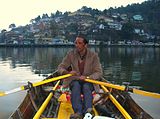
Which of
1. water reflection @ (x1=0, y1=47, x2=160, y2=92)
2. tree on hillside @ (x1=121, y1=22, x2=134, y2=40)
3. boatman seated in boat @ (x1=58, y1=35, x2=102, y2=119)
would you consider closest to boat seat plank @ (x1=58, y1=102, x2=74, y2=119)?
boatman seated in boat @ (x1=58, y1=35, x2=102, y2=119)

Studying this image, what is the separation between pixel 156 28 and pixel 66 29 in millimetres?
41538

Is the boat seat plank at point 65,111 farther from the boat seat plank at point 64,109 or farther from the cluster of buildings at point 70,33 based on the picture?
the cluster of buildings at point 70,33

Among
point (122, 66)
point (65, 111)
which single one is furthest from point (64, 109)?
point (122, 66)

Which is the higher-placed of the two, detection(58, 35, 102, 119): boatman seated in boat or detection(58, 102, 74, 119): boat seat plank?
detection(58, 35, 102, 119): boatman seated in boat

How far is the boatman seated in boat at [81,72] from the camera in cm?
812

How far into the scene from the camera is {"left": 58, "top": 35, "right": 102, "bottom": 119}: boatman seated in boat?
812 centimetres

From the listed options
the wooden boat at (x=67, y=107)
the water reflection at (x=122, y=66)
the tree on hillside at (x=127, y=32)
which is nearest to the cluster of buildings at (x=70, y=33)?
the tree on hillside at (x=127, y=32)

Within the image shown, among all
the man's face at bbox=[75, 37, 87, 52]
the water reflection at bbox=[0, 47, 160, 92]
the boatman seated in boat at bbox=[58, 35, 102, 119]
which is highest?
the man's face at bbox=[75, 37, 87, 52]

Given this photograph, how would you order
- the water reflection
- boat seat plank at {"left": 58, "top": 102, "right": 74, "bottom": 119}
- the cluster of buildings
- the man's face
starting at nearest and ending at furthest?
the man's face
boat seat plank at {"left": 58, "top": 102, "right": 74, "bottom": 119}
the water reflection
the cluster of buildings

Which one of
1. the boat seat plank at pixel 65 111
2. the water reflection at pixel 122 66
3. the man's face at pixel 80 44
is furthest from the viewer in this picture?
the water reflection at pixel 122 66

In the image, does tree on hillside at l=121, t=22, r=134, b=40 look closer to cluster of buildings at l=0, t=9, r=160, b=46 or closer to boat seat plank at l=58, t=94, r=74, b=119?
cluster of buildings at l=0, t=9, r=160, b=46

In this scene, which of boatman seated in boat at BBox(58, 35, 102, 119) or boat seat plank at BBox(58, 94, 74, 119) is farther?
boat seat plank at BBox(58, 94, 74, 119)

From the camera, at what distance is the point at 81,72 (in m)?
8.97

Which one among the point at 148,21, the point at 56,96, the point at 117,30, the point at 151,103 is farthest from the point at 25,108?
the point at 148,21
